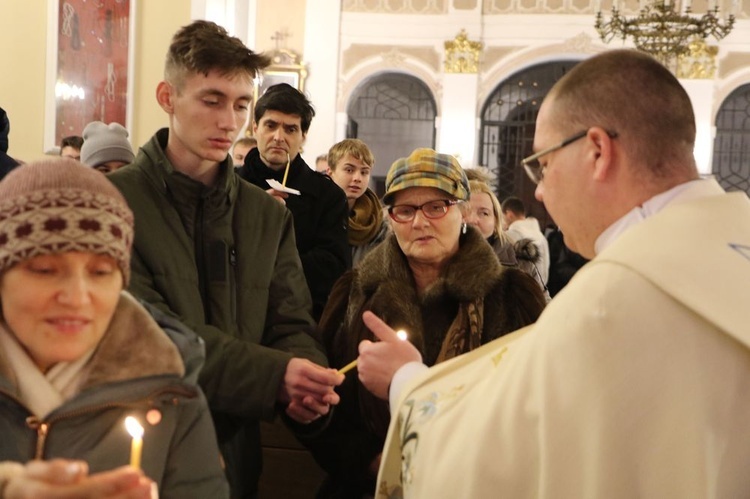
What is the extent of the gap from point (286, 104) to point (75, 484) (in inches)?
113

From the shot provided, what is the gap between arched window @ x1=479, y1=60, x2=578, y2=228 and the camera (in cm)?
1467

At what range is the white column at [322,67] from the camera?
14.1 meters

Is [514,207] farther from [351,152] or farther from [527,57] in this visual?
[527,57]

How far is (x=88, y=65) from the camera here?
267 inches

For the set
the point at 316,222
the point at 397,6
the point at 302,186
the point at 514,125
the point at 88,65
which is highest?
the point at 397,6

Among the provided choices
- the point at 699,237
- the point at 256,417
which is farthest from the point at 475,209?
the point at 699,237

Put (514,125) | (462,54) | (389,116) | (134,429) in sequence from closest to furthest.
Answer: (134,429), (462,54), (514,125), (389,116)

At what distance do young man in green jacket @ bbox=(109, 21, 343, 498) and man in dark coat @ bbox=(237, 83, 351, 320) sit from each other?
90 centimetres

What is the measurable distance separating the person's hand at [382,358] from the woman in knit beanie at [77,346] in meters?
0.67

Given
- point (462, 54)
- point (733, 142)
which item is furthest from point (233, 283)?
point (733, 142)

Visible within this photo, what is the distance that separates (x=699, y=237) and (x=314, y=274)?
193 cm

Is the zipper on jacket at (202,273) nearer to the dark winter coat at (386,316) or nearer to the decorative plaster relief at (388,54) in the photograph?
the dark winter coat at (386,316)

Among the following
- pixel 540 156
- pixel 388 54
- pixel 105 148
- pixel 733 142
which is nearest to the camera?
pixel 540 156

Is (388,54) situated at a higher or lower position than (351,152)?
higher
